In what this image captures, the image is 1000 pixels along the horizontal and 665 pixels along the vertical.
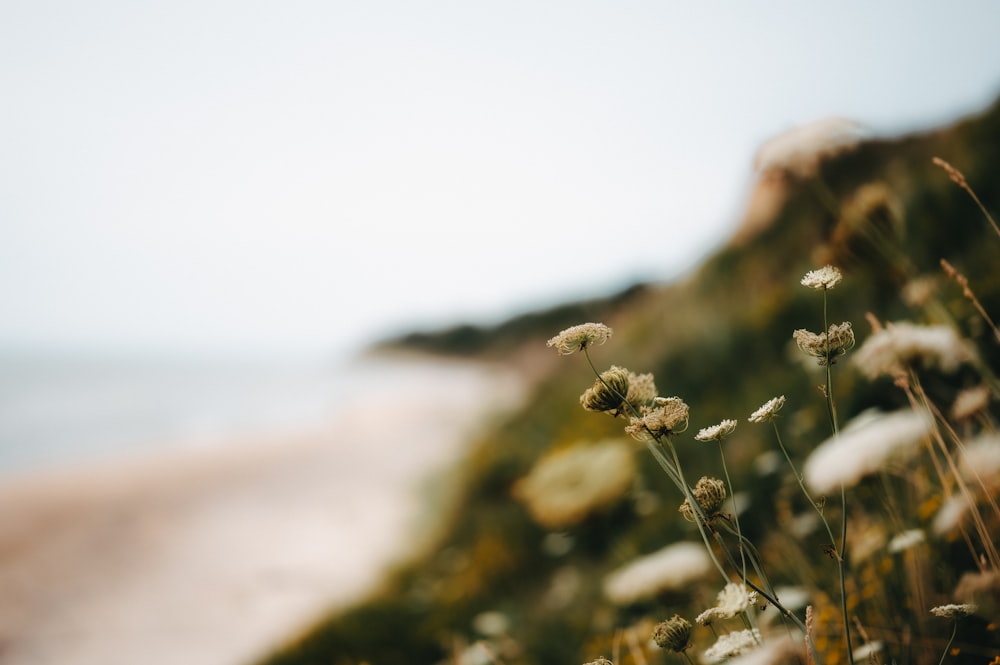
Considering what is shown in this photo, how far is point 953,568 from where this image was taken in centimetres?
189

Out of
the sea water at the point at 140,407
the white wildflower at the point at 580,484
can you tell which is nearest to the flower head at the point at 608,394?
the white wildflower at the point at 580,484

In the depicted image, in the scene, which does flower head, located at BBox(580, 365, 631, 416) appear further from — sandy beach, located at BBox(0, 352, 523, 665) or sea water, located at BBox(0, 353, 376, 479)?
sea water, located at BBox(0, 353, 376, 479)

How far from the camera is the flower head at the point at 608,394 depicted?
3.68 feet

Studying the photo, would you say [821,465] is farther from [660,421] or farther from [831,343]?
[660,421]

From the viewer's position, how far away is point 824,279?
108 cm

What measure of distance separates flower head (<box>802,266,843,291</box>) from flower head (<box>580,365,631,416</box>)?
377mm

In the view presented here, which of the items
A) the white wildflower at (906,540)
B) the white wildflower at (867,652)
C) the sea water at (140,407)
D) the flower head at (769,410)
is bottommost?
the white wildflower at (867,652)

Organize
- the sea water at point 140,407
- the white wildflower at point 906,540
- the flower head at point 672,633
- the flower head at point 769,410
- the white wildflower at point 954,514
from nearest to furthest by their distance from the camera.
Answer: the flower head at point 769,410
the flower head at point 672,633
the white wildflower at point 954,514
the white wildflower at point 906,540
the sea water at point 140,407

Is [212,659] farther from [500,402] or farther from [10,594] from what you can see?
[500,402]

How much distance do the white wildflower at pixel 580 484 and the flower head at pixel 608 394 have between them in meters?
3.17

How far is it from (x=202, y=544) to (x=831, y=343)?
31.0 ft

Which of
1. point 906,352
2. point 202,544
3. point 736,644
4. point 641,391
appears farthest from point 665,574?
point 202,544

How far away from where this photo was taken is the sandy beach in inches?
243

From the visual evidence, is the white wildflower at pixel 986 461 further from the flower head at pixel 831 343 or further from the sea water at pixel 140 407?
the sea water at pixel 140 407
